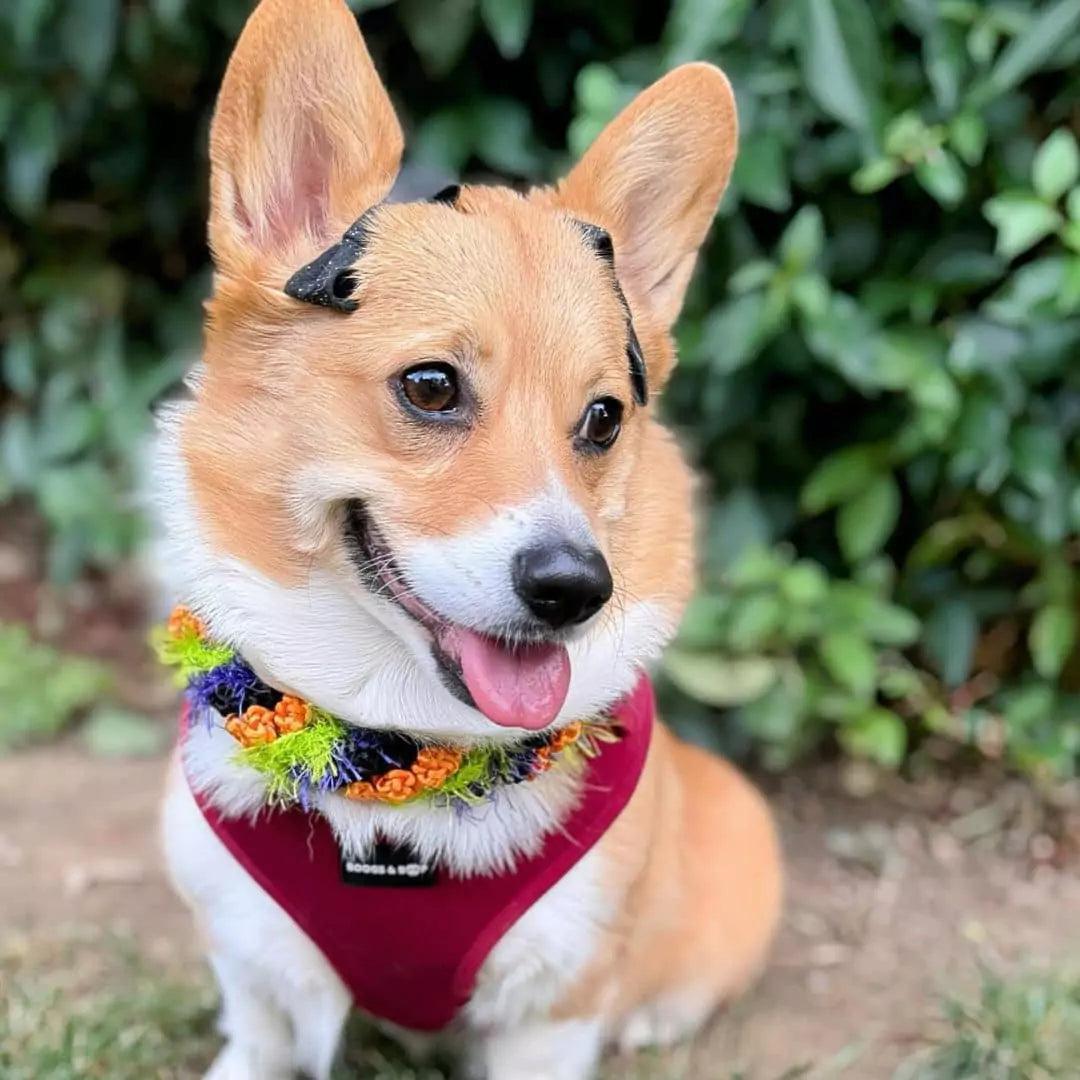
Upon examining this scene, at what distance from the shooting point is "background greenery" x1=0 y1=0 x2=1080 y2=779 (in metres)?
3.05

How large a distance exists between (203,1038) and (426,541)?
4.49ft

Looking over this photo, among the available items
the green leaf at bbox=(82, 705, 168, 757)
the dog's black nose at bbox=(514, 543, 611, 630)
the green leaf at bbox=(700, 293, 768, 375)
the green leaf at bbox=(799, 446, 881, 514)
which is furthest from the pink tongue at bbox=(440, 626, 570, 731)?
the green leaf at bbox=(82, 705, 168, 757)

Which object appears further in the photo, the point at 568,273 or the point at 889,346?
the point at 889,346

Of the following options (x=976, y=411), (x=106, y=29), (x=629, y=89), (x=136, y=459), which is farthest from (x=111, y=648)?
(x=976, y=411)

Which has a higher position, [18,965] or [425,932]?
[425,932]

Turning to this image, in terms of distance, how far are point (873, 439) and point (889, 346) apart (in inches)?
16.3

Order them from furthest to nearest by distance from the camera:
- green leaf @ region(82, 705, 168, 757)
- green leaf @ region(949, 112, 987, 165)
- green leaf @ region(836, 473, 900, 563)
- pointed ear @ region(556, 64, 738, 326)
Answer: green leaf @ region(82, 705, 168, 757)
green leaf @ region(836, 473, 900, 563)
green leaf @ region(949, 112, 987, 165)
pointed ear @ region(556, 64, 738, 326)

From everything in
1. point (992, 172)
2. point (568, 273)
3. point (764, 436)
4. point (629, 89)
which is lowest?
point (764, 436)

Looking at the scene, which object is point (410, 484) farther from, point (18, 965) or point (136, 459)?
point (136, 459)

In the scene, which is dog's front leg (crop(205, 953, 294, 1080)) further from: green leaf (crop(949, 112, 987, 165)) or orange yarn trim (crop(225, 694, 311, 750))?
green leaf (crop(949, 112, 987, 165))

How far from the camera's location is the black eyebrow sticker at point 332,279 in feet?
6.59

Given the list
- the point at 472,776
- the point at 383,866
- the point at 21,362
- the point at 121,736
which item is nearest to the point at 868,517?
the point at 472,776

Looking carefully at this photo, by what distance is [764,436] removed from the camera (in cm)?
369

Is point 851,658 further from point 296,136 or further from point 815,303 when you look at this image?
point 296,136
